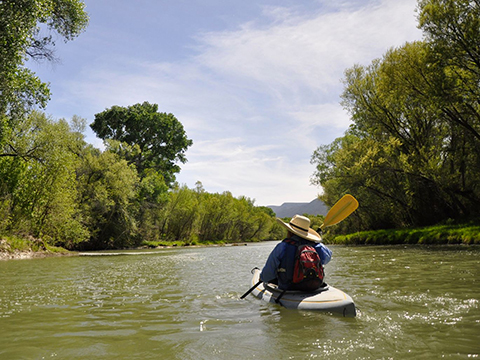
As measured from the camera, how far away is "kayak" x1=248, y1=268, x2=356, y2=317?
5.34 metres

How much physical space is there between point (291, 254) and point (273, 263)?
42 centimetres

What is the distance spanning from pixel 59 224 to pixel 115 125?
20.3 metres

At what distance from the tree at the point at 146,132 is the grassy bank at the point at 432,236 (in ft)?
82.1

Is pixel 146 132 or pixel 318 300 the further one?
pixel 146 132

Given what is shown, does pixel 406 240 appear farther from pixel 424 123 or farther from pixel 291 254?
pixel 291 254

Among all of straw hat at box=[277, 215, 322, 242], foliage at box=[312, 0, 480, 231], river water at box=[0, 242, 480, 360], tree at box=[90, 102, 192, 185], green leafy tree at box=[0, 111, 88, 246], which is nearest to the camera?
river water at box=[0, 242, 480, 360]

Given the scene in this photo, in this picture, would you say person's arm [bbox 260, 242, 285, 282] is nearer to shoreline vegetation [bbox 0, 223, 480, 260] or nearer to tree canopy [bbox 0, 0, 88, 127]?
tree canopy [bbox 0, 0, 88, 127]

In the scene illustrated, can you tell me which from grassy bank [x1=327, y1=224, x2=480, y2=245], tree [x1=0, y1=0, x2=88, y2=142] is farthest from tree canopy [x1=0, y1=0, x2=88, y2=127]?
grassy bank [x1=327, y1=224, x2=480, y2=245]

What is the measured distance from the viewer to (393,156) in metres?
24.7

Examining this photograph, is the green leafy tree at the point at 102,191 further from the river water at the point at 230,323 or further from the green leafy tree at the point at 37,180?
the river water at the point at 230,323

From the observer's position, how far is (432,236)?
21734 mm

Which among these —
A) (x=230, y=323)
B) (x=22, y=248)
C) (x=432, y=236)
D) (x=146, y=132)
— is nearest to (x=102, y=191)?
(x=22, y=248)

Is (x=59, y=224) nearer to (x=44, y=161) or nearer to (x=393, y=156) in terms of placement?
(x=44, y=161)

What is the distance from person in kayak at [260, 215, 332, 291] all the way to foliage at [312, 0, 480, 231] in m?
15.5
